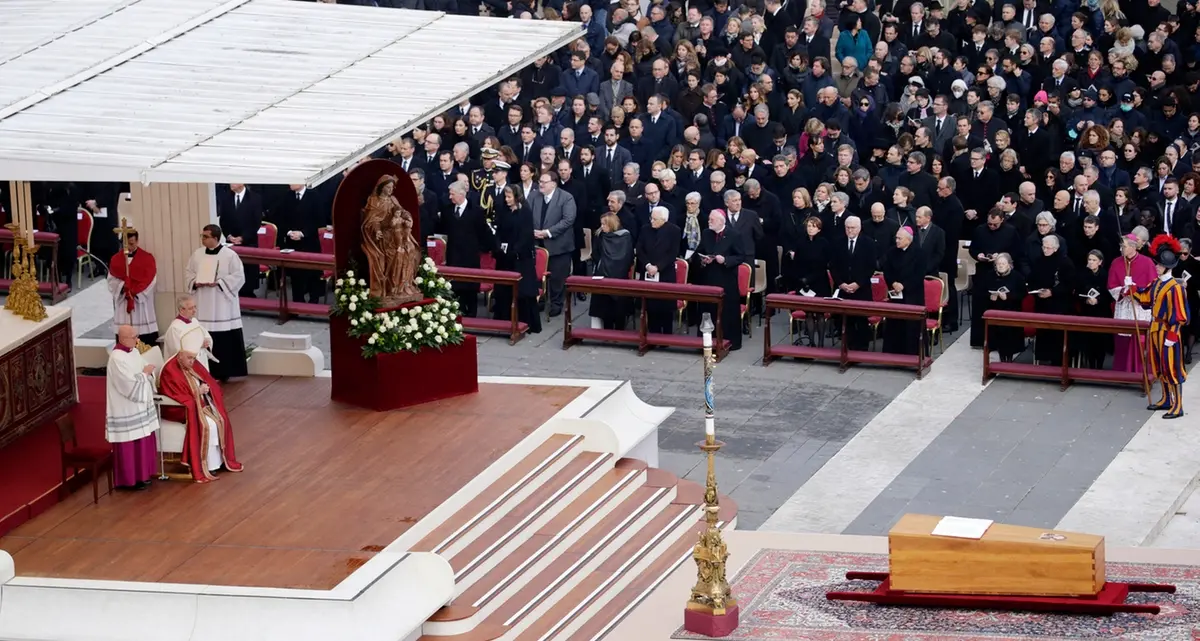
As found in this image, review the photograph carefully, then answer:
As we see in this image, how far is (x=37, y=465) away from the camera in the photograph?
18.0 m

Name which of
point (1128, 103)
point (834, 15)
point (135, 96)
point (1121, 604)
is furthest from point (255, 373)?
point (834, 15)

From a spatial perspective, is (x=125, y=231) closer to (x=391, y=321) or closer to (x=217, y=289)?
(x=217, y=289)

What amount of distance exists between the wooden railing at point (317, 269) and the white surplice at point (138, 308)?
3866 millimetres

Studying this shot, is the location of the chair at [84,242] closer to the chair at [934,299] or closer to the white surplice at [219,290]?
the white surplice at [219,290]

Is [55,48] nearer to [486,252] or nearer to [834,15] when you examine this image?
[486,252]

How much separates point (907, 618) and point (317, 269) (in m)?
10.3

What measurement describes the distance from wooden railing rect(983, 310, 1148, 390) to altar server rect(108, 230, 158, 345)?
26.5 feet

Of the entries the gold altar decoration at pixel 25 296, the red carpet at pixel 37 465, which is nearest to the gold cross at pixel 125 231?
the gold altar decoration at pixel 25 296

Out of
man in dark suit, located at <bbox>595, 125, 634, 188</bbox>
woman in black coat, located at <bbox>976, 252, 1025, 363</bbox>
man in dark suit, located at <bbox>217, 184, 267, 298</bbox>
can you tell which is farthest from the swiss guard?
man in dark suit, located at <bbox>217, 184, 267, 298</bbox>

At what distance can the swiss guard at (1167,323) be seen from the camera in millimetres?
21000

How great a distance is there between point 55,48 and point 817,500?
770 cm

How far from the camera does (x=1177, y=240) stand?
72.9ft

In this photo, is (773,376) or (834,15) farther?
(834,15)

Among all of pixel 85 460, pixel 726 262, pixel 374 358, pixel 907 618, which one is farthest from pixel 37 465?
pixel 726 262
